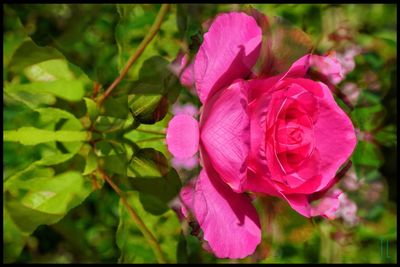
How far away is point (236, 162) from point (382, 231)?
0.67m

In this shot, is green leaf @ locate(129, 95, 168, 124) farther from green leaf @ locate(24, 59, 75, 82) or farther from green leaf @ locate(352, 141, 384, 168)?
green leaf @ locate(352, 141, 384, 168)

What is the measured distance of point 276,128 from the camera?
38 centimetres

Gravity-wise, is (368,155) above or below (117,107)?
below

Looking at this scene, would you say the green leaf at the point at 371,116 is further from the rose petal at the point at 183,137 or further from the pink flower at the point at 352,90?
the rose petal at the point at 183,137

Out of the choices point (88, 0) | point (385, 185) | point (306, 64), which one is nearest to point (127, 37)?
point (88, 0)

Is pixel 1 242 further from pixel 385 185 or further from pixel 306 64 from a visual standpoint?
pixel 385 185

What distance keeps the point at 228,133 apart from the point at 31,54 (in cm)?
29

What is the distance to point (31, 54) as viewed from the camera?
1.84ft

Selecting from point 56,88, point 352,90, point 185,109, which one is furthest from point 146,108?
point 352,90

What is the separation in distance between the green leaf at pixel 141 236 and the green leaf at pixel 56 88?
5.8 inches

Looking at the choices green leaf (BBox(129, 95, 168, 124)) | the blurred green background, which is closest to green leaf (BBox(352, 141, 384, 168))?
the blurred green background

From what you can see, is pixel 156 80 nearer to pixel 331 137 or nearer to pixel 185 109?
pixel 185 109

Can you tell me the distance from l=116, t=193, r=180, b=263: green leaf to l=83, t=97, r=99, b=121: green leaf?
0.12 metres

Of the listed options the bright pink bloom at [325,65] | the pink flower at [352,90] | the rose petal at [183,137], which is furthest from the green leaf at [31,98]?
the pink flower at [352,90]
